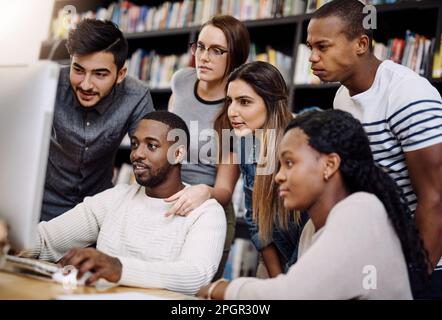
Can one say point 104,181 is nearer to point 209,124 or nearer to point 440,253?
point 209,124

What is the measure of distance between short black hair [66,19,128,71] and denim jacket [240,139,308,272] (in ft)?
1.54

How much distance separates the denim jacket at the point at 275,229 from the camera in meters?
1.41

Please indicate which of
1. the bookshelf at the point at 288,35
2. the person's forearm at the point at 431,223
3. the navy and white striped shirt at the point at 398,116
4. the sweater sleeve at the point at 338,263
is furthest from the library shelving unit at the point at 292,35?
the sweater sleeve at the point at 338,263

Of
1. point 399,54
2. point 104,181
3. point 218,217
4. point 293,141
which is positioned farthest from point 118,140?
point 399,54

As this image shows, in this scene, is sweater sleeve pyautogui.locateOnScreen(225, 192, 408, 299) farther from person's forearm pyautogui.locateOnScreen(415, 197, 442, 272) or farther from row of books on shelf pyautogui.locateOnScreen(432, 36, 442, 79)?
row of books on shelf pyautogui.locateOnScreen(432, 36, 442, 79)

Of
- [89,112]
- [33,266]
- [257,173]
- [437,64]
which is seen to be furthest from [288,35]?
[33,266]

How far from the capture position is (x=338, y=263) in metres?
0.92

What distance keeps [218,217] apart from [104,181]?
1.96 ft

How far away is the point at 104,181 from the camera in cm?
186

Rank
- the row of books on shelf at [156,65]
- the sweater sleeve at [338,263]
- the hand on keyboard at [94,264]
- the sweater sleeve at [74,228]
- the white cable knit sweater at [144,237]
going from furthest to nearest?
the row of books on shelf at [156,65] → the sweater sleeve at [74,228] → the white cable knit sweater at [144,237] → the hand on keyboard at [94,264] → the sweater sleeve at [338,263]

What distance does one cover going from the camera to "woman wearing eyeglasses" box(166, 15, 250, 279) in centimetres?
164

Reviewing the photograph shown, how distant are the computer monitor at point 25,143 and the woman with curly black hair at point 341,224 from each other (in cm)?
36

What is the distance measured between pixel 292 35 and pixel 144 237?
153 cm

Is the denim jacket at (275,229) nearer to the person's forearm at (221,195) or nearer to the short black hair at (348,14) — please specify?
the person's forearm at (221,195)
